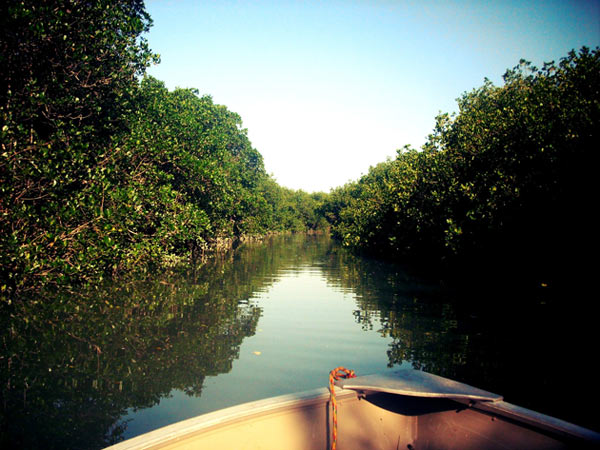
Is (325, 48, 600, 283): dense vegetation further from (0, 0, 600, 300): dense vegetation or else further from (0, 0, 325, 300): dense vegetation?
(0, 0, 325, 300): dense vegetation

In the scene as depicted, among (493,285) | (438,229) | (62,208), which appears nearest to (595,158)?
(493,285)

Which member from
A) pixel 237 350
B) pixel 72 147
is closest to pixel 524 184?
pixel 237 350

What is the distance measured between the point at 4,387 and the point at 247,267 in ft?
56.5

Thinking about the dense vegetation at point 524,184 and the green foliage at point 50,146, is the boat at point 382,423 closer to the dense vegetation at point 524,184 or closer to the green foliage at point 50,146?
the green foliage at point 50,146

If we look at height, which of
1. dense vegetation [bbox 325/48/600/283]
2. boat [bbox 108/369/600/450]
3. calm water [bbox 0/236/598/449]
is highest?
dense vegetation [bbox 325/48/600/283]

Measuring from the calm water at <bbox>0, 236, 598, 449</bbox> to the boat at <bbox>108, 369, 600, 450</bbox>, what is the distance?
2119 millimetres

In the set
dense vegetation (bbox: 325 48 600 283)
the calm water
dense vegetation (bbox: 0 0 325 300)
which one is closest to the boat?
the calm water

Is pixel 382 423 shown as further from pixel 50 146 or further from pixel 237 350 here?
pixel 50 146

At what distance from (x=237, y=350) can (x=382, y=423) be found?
4566 millimetres

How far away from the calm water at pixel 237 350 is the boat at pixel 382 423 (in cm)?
212

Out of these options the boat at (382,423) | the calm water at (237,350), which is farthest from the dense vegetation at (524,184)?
the boat at (382,423)

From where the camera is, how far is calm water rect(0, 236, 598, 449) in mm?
5137

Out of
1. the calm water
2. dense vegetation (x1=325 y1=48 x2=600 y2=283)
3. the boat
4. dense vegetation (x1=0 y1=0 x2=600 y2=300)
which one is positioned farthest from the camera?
dense vegetation (x1=325 y1=48 x2=600 y2=283)

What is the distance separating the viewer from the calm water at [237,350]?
514cm
